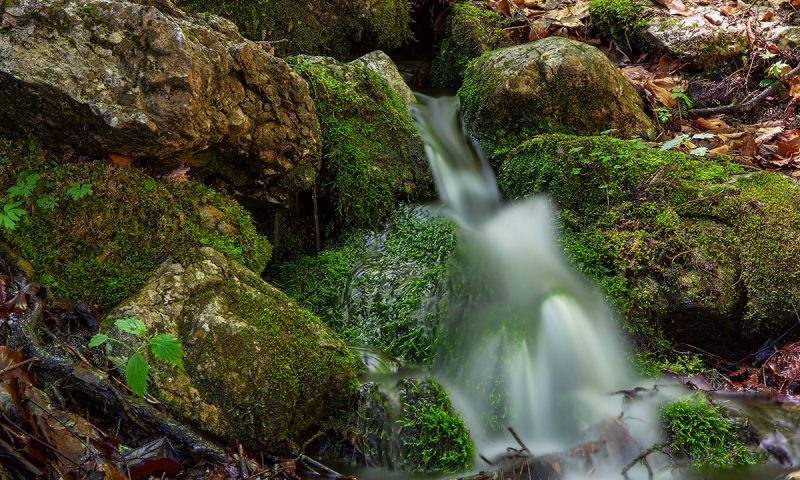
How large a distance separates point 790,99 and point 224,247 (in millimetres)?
5365

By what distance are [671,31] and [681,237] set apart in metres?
3.29

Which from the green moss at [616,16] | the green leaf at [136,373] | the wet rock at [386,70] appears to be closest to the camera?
the green leaf at [136,373]

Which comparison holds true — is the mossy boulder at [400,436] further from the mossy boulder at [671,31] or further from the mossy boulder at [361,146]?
the mossy boulder at [671,31]

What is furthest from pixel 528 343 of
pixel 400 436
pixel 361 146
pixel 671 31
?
pixel 671 31

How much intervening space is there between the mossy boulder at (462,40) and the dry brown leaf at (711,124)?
2.11m

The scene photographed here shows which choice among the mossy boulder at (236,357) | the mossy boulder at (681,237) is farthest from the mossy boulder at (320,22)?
the mossy boulder at (236,357)

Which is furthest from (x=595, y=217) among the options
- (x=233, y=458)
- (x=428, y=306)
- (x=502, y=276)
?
(x=233, y=458)

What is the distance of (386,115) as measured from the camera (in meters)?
4.70

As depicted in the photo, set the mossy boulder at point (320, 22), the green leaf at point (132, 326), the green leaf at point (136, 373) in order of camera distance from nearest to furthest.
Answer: the green leaf at point (136, 373) < the green leaf at point (132, 326) < the mossy boulder at point (320, 22)

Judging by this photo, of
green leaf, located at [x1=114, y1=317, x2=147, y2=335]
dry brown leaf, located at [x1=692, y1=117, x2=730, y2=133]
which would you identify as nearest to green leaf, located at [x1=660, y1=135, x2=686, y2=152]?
dry brown leaf, located at [x1=692, y1=117, x2=730, y2=133]

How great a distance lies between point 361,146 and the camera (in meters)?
4.40

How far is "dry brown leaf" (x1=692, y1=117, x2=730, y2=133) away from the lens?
5238mm

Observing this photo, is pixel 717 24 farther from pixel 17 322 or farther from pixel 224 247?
pixel 17 322

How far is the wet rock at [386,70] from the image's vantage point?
534cm
